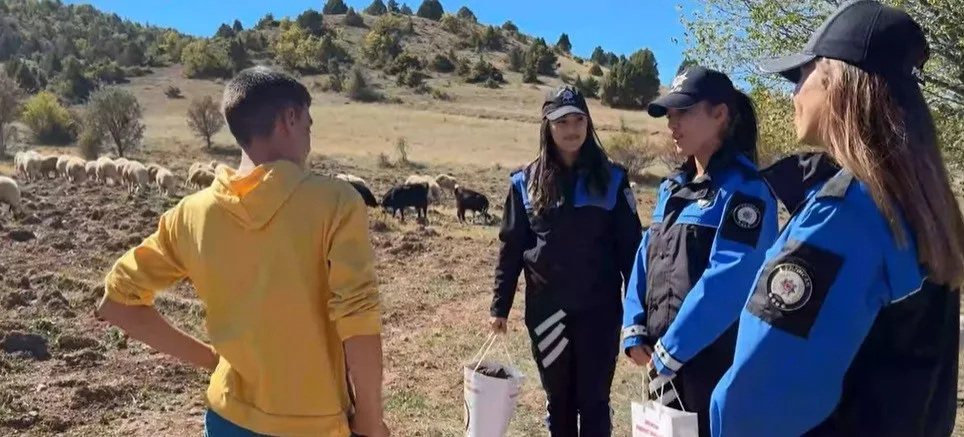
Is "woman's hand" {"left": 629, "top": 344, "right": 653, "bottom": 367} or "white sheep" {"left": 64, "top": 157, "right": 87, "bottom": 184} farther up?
"woman's hand" {"left": 629, "top": 344, "right": 653, "bottom": 367}

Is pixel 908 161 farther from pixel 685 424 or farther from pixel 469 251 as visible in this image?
pixel 469 251

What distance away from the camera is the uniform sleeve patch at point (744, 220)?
249 cm

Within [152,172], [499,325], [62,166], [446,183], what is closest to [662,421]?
[499,325]

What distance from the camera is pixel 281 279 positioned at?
1996 mm

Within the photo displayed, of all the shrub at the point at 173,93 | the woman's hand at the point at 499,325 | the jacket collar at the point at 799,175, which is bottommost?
the shrub at the point at 173,93

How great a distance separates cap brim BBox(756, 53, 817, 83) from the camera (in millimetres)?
1591

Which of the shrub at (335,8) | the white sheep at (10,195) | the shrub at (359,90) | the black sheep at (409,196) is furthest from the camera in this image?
the shrub at (335,8)

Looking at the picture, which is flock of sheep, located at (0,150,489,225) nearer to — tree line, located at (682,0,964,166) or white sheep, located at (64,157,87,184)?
white sheep, located at (64,157,87,184)

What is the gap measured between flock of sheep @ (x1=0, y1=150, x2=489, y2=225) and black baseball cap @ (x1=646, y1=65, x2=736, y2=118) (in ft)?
50.0

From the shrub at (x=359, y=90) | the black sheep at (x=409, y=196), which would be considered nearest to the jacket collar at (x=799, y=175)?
the black sheep at (x=409, y=196)

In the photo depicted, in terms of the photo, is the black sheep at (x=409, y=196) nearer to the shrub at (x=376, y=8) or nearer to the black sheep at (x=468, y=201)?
the black sheep at (x=468, y=201)

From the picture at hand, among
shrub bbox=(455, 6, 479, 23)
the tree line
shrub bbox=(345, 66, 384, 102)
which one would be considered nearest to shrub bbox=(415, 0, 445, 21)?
shrub bbox=(455, 6, 479, 23)

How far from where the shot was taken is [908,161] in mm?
1420

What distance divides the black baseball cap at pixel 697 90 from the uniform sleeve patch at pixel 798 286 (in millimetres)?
1447
